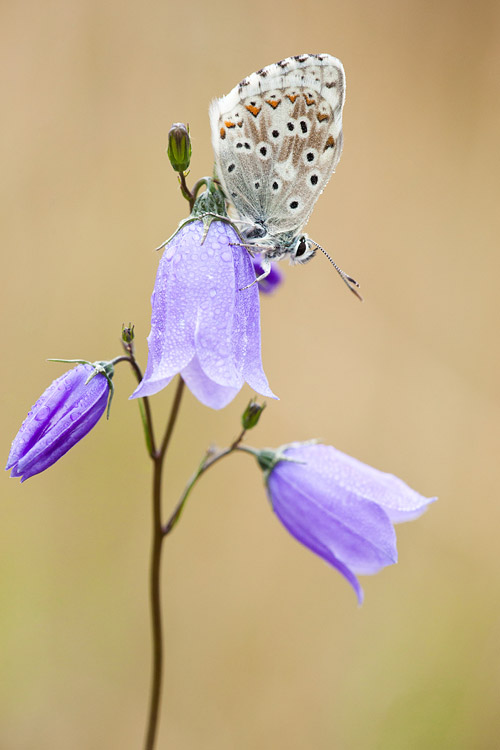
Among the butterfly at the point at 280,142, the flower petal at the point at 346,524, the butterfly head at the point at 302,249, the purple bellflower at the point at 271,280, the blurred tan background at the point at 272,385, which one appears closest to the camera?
the butterfly at the point at 280,142

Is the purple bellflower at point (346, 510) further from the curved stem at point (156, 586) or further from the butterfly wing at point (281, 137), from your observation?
the butterfly wing at point (281, 137)

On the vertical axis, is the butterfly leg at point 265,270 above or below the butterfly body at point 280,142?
below

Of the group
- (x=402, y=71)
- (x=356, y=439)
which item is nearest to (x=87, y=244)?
(x=356, y=439)

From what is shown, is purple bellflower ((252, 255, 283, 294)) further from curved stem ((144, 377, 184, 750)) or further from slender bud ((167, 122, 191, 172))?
slender bud ((167, 122, 191, 172))

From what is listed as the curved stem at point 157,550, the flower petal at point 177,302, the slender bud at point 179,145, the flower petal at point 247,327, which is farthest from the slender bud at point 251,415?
the slender bud at point 179,145

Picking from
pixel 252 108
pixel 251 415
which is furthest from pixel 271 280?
pixel 252 108

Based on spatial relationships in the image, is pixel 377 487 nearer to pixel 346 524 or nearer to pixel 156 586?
pixel 346 524

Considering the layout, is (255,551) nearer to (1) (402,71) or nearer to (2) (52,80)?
(2) (52,80)
